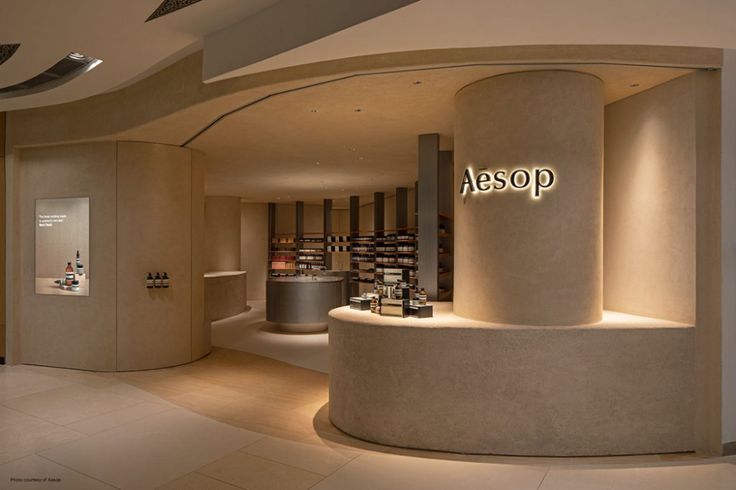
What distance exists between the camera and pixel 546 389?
3.78 m

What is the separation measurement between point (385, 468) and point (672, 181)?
3.34m

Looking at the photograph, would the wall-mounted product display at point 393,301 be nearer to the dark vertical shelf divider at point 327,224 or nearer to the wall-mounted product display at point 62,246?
the wall-mounted product display at point 62,246

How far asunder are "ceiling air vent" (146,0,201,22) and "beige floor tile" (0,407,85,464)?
3582 mm

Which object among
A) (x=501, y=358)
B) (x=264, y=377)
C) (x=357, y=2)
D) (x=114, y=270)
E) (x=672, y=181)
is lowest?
(x=264, y=377)

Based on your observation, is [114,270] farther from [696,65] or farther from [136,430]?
[696,65]

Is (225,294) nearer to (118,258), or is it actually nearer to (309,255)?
(309,255)

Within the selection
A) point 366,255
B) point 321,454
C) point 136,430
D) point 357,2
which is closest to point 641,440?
point 321,454

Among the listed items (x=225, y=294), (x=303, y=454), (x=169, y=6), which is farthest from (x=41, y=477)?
(x=225, y=294)

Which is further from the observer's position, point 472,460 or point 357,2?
point 472,460

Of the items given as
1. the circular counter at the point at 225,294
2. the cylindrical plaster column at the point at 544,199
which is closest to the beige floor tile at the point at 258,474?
the cylindrical plaster column at the point at 544,199

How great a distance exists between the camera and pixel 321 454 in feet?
12.4

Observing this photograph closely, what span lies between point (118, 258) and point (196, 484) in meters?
4.24

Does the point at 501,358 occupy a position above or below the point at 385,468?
above

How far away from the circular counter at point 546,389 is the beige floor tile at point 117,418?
257 centimetres
